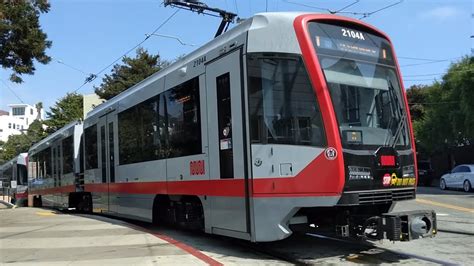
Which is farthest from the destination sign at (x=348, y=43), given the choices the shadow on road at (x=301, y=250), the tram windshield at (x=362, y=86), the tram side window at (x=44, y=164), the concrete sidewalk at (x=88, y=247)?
the tram side window at (x=44, y=164)

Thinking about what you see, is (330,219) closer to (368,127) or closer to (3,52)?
(368,127)

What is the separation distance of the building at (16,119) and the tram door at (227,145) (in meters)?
128

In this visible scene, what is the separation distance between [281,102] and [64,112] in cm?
5795

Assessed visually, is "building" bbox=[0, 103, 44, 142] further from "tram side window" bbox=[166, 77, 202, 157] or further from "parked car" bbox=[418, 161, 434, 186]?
"tram side window" bbox=[166, 77, 202, 157]

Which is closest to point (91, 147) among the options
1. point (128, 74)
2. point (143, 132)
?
point (143, 132)

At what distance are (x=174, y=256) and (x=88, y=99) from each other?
5318 centimetres

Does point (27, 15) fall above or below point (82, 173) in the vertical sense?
above

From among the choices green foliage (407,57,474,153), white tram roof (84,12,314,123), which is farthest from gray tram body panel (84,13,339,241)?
green foliage (407,57,474,153)

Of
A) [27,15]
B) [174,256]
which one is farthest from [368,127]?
[27,15]

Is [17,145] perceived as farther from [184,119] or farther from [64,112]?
[184,119]

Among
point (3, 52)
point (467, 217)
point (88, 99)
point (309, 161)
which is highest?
point (88, 99)

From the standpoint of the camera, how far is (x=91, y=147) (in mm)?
16453

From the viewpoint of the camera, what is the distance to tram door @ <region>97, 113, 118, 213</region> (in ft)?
46.5

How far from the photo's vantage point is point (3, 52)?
16203 millimetres
